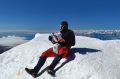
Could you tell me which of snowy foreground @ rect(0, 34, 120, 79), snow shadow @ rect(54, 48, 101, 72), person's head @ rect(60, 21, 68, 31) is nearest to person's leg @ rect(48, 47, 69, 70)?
snow shadow @ rect(54, 48, 101, 72)

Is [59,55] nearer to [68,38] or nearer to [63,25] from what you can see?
[68,38]

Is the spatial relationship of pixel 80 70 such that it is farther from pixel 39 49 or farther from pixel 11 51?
pixel 11 51

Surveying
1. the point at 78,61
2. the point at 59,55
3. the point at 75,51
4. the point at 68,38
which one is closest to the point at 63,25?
the point at 68,38

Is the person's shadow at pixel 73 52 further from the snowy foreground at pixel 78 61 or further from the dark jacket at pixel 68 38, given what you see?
the dark jacket at pixel 68 38

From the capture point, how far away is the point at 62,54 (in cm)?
1656

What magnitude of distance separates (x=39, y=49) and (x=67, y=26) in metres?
3.90

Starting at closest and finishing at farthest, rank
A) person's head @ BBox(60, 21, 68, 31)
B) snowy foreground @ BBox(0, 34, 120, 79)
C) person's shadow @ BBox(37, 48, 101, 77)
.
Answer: snowy foreground @ BBox(0, 34, 120, 79), person's shadow @ BBox(37, 48, 101, 77), person's head @ BBox(60, 21, 68, 31)

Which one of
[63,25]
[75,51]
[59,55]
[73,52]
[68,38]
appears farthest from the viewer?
[75,51]

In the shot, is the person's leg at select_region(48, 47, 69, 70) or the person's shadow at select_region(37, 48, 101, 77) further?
the person's shadow at select_region(37, 48, 101, 77)

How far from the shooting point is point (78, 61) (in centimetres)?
1673

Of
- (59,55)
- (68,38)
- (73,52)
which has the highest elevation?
(68,38)

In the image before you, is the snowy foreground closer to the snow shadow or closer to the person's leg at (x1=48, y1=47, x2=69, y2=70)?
the snow shadow

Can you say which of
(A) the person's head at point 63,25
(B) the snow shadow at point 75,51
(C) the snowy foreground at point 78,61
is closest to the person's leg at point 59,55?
(B) the snow shadow at point 75,51

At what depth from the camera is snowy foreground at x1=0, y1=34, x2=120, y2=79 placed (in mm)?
15781
